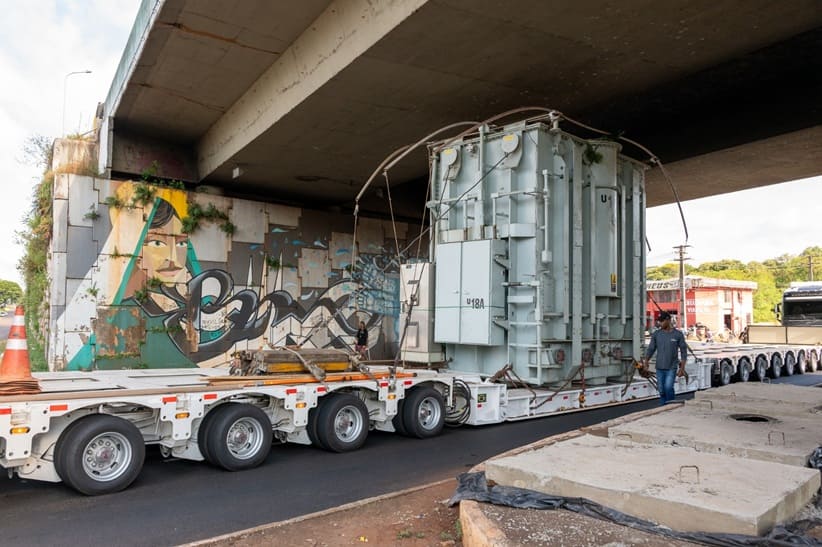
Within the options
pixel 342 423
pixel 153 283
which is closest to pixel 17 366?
pixel 342 423

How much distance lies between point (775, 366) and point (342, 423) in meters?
17.6

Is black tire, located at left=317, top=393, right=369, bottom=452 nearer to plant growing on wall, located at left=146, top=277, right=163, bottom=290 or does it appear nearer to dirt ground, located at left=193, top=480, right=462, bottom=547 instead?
dirt ground, located at left=193, top=480, right=462, bottom=547

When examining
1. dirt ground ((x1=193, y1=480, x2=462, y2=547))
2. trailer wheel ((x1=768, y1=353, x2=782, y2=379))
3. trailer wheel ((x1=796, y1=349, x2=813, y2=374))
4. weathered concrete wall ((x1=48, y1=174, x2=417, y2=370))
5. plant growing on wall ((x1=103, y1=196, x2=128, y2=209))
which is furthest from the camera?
trailer wheel ((x1=796, y1=349, x2=813, y2=374))

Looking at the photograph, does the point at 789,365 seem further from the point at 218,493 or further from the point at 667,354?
the point at 218,493

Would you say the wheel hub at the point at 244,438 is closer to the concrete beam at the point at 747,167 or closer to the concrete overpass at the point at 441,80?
the concrete overpass at the point at 441,80

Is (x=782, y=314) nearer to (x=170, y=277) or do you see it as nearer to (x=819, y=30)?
(x=819, y=30)

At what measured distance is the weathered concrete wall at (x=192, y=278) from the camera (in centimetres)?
1698

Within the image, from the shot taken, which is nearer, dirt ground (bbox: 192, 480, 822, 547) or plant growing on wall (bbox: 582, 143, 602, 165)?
→ dirt ground (bbox: 192, 480, 822, 547)

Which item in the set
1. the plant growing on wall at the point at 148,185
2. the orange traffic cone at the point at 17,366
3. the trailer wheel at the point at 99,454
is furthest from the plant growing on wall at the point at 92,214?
the trailer wheel at the point at 99,454

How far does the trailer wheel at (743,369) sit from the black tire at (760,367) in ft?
3.05

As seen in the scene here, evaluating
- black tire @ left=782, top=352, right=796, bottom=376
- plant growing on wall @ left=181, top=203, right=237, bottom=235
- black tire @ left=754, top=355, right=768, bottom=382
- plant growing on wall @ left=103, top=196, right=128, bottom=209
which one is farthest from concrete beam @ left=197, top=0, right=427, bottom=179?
black tire @ left=782, top=352, right=796, bottom=376

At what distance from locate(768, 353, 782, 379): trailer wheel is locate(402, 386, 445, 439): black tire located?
15386 mm

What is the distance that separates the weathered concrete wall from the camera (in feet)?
55.7

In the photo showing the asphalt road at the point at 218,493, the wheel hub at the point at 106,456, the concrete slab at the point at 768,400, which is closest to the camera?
the asphalt road at the point at 218,493
